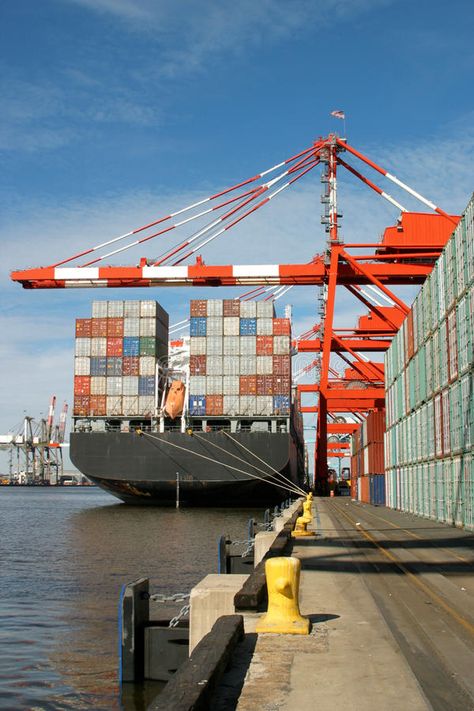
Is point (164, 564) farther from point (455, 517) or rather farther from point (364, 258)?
point (364, 258)

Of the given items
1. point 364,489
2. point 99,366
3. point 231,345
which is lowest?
point 364,489

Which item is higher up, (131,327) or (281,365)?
(131,327)

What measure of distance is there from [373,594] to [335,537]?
948 cm

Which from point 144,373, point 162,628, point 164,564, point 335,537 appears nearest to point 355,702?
point 162,628

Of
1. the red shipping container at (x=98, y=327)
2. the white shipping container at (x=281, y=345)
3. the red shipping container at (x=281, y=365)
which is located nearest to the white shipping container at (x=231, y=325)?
the white shipping container at (x=281, y=345)

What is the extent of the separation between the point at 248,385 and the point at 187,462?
726 cm

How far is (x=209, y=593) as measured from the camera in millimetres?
9141

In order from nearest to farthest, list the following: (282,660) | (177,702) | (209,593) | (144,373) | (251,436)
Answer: (177,702), (282,660), (209,593), (251,436), (144,373)

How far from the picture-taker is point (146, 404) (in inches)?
2122

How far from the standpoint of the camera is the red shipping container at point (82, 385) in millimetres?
54562

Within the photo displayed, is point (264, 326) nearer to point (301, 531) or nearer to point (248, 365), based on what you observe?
point (248, 365)

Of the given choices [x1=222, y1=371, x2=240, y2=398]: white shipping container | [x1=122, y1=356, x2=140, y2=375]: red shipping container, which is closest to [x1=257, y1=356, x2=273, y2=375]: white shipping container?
[x1=222, y1=371, x2=240, y2=398]: white shipping container

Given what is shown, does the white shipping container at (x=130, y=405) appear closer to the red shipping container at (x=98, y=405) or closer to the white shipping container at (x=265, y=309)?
the red shipping container at (x=98, y=405)

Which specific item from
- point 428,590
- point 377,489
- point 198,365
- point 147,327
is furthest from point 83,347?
point 428,590
